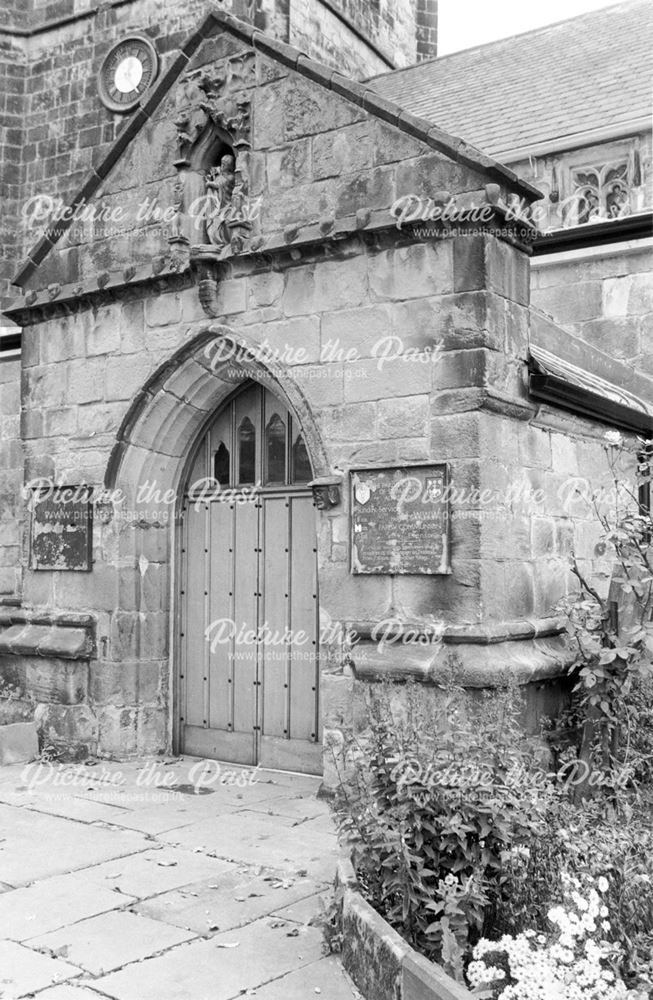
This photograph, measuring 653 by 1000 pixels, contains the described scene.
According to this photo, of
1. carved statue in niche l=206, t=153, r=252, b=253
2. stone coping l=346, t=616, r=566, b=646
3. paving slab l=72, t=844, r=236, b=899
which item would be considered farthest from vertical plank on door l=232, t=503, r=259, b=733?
paving slab l=72, t=844, r=236, b=899

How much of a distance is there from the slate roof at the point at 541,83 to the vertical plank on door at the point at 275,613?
16.3 ft

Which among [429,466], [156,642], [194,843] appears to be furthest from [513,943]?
[156,642]

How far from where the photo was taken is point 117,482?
7.61m

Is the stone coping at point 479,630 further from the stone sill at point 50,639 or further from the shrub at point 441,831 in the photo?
the stone sill at point 50,639

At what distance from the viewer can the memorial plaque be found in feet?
19.8

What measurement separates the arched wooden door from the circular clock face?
27.8ft

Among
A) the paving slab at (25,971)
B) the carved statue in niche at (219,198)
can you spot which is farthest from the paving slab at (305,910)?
the carved statue in niche at (219,198)

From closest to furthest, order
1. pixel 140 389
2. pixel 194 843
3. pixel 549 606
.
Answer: pixel 194 843, pixel 549 606, pixel 140 389

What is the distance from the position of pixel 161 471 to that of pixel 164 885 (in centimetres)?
356

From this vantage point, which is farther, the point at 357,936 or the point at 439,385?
the point at 439,385

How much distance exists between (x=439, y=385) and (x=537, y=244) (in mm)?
4259

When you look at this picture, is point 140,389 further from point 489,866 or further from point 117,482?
point 489,866

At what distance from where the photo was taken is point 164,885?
4828 mm

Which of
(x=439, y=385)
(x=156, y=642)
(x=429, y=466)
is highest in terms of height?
(x=439, y=385)
